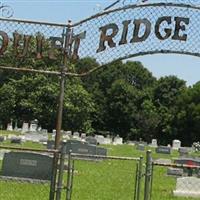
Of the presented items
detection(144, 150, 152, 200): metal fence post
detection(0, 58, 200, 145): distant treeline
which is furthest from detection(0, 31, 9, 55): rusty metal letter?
detection(0, 58, 200, 145): distant treeline

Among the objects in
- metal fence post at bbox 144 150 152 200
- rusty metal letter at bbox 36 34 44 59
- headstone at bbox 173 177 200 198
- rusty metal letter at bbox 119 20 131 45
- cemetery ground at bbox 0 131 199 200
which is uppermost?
rusty metal letter at bbox 119 20 131 45

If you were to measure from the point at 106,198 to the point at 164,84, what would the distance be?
78.8 m

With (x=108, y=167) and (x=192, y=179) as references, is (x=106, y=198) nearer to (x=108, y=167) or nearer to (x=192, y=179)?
(x=192, y=179)

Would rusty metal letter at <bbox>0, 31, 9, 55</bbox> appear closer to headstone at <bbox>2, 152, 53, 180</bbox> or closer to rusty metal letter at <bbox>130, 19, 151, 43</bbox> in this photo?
rusty metal letter at <bbox>130, 19, 151, 43</bbox>

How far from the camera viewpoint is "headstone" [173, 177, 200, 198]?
647 inches

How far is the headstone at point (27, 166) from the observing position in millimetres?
16219

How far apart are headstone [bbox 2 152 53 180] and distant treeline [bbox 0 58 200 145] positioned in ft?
132

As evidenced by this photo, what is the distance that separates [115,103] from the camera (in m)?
88.6

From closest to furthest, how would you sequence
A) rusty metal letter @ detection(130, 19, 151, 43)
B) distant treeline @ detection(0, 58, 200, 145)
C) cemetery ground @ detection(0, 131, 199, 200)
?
rusty metal letter @ detection(130, 19, 151, 43) → cemetery ground @ detection(0, 131, 199, 200) → distant treeline @ detection(0, 58, 200, 145)

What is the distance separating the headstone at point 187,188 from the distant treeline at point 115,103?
40.0 metres

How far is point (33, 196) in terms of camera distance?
13.9 meters

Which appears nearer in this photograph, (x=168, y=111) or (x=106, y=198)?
(x=106, y=198)

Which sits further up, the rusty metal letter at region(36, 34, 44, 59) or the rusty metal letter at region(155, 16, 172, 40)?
the rusty metal letter at region(155, 16, 172, 40)

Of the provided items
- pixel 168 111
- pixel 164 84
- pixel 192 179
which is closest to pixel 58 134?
pixel 192 179
